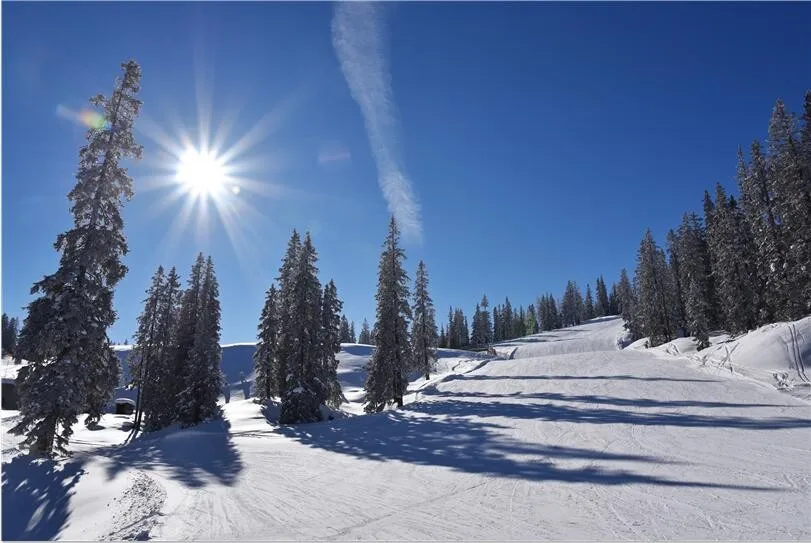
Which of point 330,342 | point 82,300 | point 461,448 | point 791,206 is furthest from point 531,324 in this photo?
point 82,300

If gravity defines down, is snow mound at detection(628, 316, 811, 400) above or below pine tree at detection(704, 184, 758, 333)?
below

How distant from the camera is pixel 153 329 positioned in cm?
3619

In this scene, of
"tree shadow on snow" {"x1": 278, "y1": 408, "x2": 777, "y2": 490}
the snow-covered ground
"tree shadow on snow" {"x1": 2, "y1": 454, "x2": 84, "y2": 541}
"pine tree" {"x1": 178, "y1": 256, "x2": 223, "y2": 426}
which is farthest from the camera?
"pine tree" {"x1": 178, "y1": 256, "x2": 223, "y2": 426}

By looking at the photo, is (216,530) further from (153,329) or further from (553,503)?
(153,329)

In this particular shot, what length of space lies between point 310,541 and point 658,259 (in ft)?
194

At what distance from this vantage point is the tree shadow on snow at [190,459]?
11.2 meters

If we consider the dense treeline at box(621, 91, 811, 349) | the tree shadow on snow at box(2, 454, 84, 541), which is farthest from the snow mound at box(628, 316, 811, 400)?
the tree shadow on snow at box(2, 454, 84, 541)

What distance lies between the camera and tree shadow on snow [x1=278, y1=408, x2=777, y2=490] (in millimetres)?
9875

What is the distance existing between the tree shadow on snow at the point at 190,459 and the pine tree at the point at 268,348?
18.6 m

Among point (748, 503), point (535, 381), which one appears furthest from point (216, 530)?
point (535, 381)

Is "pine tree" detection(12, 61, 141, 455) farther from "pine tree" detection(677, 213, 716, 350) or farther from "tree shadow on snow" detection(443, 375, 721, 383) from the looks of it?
"pine tree" detection(677, 213, 716, 350)

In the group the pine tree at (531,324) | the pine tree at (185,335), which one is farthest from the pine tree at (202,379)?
the pine tree at (531,324)

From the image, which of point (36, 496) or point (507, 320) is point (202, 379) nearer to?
point (36, 496)

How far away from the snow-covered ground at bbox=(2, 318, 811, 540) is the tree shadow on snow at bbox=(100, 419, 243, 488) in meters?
0.08
